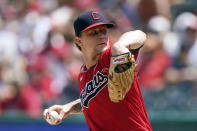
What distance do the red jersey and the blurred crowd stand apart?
10.4ft

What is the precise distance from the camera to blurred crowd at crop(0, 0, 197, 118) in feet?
22.7

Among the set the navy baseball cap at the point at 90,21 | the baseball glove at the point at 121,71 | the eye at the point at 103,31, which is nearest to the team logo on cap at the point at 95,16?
the navy baseball cap at the point at 90,21

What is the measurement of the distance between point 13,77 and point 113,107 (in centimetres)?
502

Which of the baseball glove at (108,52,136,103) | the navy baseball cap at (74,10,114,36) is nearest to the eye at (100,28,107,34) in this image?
the navy baseball cap at (74,10,114,36)

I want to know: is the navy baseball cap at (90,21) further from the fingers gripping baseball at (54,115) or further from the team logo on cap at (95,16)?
the fingers gripping baseball at (54,115)

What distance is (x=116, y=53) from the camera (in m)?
2.92

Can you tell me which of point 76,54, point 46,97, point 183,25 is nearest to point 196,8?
point 183,25

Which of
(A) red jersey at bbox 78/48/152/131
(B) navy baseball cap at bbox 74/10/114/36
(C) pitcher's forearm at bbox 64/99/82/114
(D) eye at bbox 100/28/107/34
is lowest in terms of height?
(C) pitcher's forearm at bbox 64/99/82/114

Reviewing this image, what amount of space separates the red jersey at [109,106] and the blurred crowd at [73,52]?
3.18m

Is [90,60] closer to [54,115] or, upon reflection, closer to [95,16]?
[95,16]

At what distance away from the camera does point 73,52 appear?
26.7 ft

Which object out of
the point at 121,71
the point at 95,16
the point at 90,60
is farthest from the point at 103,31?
the point at 121,71

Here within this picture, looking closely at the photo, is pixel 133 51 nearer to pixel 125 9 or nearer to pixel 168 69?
pixel 168 69

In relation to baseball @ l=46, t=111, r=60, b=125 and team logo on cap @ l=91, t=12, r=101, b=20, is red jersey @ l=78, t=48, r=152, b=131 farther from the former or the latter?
baseball @ l=46, t=111, r=60, b=125
